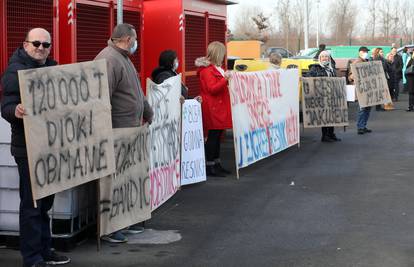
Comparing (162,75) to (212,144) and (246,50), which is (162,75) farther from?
(246,50)

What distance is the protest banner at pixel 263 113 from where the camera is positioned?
1005 cm

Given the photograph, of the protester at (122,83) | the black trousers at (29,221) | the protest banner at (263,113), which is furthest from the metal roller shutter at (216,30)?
the black trousers at (29,221)

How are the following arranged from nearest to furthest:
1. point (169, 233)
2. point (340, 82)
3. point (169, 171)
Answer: point (169, 233)
point (169, 171)
point (340, 82)

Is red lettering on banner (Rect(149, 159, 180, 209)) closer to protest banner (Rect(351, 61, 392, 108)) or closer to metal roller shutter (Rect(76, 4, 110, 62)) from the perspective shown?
metal roller shutter (Rect(76, 4, 110, 62))

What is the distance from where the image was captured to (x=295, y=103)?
42.2 ft

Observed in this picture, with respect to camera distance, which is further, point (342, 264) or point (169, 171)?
point (169, 171)

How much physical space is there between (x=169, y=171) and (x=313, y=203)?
1678mm

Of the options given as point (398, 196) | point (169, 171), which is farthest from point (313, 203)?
point (169, 171)

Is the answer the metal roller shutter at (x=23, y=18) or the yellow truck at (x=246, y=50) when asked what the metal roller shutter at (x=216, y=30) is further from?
the yellow truck at (x=246, y=50)

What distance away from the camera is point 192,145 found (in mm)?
9266

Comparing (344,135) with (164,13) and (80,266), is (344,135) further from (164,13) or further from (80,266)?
(80,266)

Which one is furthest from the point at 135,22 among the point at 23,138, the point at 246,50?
the point at 246,50

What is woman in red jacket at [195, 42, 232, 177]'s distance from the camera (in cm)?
980

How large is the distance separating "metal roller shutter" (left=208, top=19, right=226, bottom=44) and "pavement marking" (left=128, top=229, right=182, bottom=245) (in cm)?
733
